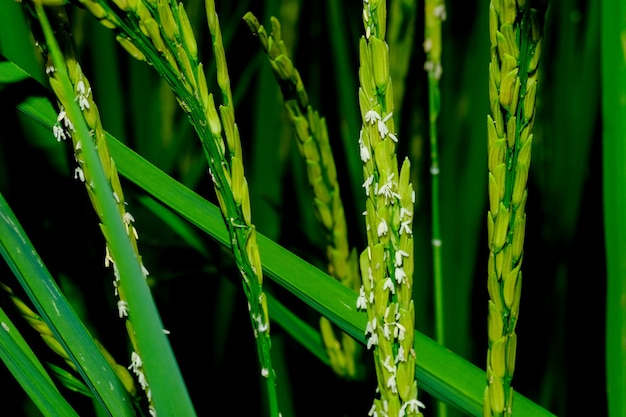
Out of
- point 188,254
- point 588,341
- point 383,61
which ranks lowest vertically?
point 588,341

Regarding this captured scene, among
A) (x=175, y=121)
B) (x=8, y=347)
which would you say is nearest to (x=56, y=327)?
(x=8, y=347)

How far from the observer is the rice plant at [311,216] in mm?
359

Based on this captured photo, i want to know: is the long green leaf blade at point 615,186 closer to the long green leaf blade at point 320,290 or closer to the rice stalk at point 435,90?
the long green leaf blade at point 320,290

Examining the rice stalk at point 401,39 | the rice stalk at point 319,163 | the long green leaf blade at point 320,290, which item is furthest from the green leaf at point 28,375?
the rice stalk at point 401,39

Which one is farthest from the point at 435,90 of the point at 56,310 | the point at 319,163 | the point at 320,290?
the point at 56,310

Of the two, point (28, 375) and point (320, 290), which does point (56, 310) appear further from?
point (320, 290)

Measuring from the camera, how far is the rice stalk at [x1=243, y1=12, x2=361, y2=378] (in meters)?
0.49

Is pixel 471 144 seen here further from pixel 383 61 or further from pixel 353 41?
pixel 383 61

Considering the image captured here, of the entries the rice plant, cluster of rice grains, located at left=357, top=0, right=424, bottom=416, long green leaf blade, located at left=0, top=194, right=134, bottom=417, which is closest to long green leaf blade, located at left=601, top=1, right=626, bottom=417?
the rice plant

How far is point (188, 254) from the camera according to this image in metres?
0.96

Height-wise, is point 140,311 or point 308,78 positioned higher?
point 308,78

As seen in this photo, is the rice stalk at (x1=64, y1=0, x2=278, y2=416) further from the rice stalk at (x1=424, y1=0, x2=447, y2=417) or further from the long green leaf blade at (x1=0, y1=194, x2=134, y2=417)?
the rice stalk at (x1=424, y1=0, x2=447, y2=417)

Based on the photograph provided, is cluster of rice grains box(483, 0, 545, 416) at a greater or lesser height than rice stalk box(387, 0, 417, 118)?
lesser

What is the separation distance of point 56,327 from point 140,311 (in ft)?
0.36
